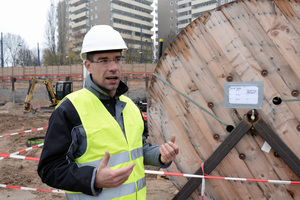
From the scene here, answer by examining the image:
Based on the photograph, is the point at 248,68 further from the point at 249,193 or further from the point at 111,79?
the point at 111,79

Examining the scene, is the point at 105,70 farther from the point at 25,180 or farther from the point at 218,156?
the point at 25,180

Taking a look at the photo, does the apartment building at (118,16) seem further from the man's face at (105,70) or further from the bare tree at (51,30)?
the man's face at (105,70)

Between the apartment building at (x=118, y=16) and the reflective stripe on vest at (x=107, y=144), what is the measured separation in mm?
48619

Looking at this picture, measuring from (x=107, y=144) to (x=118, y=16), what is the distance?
5309cm

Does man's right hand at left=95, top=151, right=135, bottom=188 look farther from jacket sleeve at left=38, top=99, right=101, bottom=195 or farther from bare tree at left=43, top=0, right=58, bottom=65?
bare tree at left=43, top=0, right=58, bottom=65

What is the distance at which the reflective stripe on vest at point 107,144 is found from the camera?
1548 mm

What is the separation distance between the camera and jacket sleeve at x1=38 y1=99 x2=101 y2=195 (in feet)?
4.62

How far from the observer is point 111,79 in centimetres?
172

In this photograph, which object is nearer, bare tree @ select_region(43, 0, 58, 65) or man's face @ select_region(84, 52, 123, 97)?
man's face @ select_region(84, 52, 123, 97)

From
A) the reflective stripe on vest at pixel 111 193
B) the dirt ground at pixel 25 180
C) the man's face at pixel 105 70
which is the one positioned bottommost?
the dirt ground at pixel 25 180

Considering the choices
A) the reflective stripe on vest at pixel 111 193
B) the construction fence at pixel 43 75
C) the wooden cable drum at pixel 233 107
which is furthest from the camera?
the construction fence at pixel 43 75

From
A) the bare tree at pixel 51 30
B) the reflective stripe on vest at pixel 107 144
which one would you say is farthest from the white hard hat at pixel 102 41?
the bare tree at pixel 51 30

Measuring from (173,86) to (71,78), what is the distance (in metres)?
23.1

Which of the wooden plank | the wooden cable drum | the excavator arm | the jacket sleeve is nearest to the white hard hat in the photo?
the jacket sleeve
